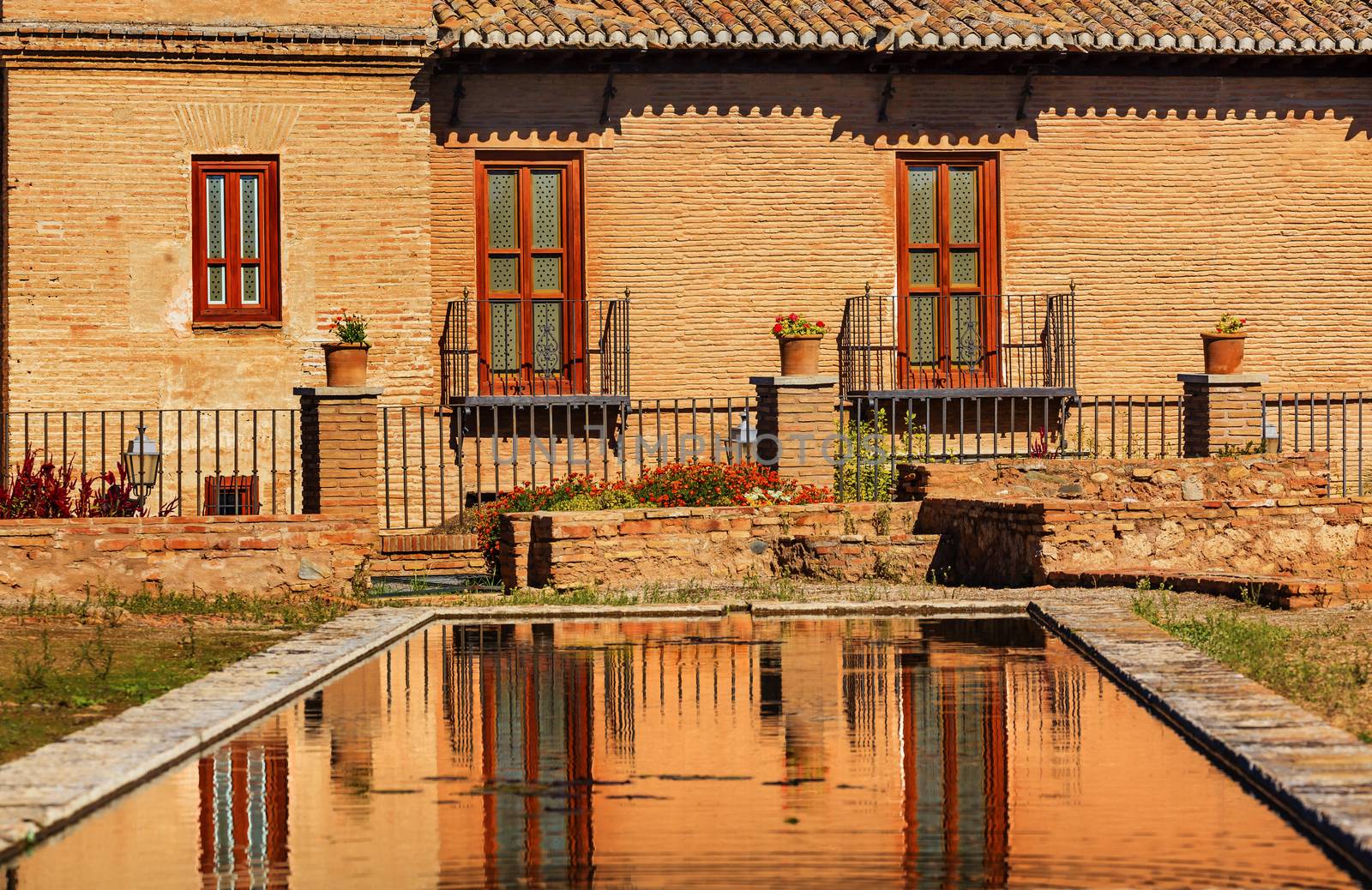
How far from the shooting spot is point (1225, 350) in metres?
20.1

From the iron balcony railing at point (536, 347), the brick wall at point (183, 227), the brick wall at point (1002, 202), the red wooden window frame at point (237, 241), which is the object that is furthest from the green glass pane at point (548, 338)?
A: the red wooden window frame at point (237, 241)

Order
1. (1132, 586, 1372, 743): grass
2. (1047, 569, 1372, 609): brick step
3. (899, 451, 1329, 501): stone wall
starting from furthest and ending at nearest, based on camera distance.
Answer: (899, 451, 1329, 501): stone wall → (1047, 569, 1372, 609): brick step → (1132, 586, 1372, 743): grass

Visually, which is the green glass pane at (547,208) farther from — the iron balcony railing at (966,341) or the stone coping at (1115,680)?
the stone coping at (1115,680)

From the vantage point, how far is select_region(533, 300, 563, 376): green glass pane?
863 inches

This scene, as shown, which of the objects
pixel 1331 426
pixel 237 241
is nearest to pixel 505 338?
pixel 237 241

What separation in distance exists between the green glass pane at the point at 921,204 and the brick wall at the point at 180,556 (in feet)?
30.3

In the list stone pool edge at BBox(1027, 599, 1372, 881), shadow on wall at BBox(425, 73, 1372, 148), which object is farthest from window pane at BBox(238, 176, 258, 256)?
stone pool edge at BBox(1027, 599, 1372, 881)

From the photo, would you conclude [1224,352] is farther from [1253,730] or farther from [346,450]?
[1253,730]

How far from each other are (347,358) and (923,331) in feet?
22.8

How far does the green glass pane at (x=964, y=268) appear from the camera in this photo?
22.8m

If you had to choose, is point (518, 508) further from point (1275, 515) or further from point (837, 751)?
point (837, 751)

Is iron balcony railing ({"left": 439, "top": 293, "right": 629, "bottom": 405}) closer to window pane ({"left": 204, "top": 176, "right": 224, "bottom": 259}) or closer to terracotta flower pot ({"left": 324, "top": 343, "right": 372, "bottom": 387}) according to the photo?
window pane ({"left": 204, "top": 176, "right": 224, "bottom": 259})

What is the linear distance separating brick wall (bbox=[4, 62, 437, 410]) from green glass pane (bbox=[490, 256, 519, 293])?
1212 mm

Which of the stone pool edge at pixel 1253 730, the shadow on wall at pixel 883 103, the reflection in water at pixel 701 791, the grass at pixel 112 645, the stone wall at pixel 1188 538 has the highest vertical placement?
the shadow on wall at pixel 883 103
